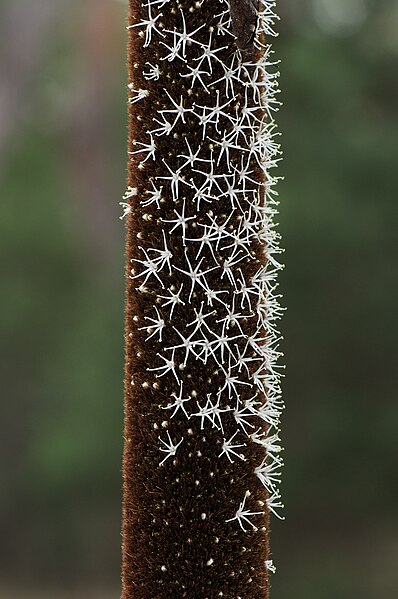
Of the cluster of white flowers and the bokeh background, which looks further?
the bokeh background

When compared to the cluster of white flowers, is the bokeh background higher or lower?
lower
